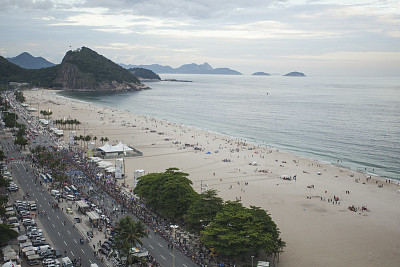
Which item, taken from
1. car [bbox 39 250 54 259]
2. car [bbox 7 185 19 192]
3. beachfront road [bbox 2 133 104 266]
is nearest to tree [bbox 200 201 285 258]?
beachfront road [bbox 2 133 104 266]

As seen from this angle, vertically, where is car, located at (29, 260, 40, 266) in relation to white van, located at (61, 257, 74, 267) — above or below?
below

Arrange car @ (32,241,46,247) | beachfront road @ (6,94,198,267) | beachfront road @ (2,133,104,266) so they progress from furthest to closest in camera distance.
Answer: car @ (32,241,46,247)
beachfront road @ (2,133,104,266)
beachfront road @ (6,94,198,267)

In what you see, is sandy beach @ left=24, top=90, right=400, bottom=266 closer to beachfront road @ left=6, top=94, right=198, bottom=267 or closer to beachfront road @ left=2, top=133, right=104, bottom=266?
beachfront road @ left=6, top=94, right=198, bottom=267

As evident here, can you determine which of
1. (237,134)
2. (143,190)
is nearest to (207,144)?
(237,134)

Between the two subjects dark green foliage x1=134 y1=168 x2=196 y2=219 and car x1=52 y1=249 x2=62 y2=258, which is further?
dark green foliage x1=134 y1=168 x2=196 y2=219

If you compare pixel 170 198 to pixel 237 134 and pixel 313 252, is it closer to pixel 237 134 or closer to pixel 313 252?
pixel 313 252

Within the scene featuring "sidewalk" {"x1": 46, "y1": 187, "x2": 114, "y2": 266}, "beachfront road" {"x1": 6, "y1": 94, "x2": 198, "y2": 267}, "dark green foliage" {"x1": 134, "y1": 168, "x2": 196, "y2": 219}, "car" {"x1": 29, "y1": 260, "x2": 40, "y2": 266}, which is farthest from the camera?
"dark green foliage" {"x1": 134, "y1": 168, "x2": 196, "y2": 219}

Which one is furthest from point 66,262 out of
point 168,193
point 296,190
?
point 296,190
